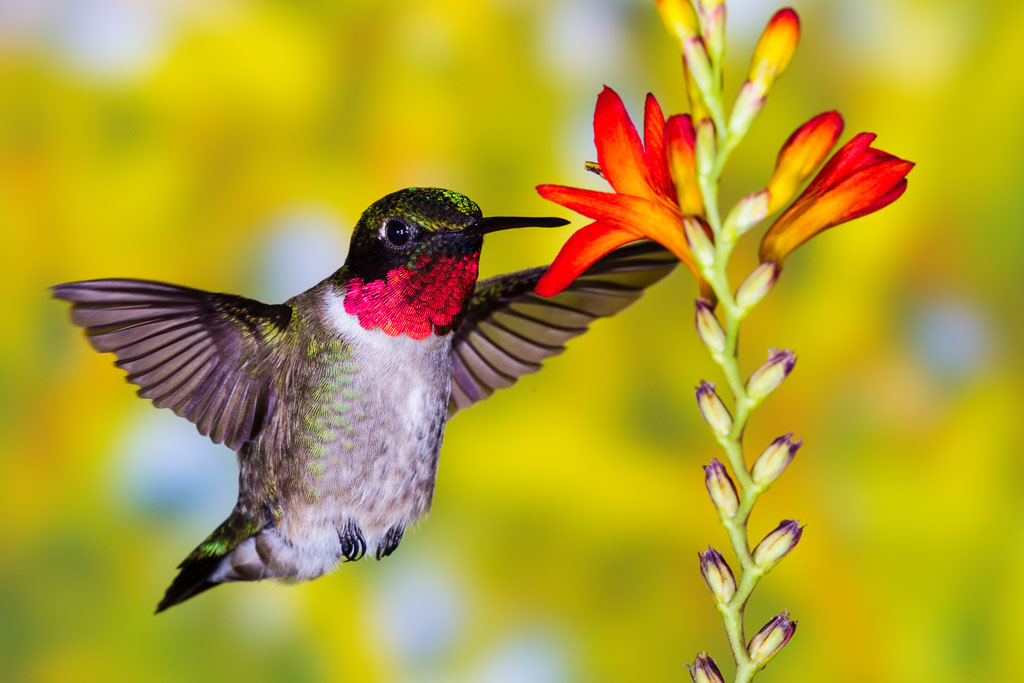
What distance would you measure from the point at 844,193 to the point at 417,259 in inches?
8.4

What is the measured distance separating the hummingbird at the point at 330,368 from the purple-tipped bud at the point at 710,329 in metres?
0.15

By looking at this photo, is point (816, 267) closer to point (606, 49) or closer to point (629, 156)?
point (606, 49)

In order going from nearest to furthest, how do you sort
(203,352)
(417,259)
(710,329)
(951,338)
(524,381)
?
1. (710,329)
2. (417,259)
3. (203,352)
4. (524,381)
5. (951,338)

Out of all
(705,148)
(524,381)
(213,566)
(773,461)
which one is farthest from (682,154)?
(524,381)

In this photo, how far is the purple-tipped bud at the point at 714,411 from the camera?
403 mm

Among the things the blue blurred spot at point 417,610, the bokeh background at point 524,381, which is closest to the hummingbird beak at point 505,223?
the bokeh background at point 524,381

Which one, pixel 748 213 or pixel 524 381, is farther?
pixel 524 381

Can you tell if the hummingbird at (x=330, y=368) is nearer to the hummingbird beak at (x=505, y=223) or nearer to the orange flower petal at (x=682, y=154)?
the hummingbird beak at (x=505, y=223)

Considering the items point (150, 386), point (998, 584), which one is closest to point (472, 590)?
point (998, 584)

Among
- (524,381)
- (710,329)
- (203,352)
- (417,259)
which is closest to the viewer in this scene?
(710,329)

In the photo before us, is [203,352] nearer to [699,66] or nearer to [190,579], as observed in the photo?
[190,579]

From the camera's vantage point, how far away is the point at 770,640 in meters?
0.40

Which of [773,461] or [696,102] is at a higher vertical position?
[696,102]

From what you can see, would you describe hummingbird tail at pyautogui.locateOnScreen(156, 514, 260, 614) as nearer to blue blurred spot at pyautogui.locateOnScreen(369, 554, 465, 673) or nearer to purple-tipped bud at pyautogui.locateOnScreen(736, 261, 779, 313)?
purple-tipped bud at pyautogui.locateOnScreen(736, 261, 779, 313)
